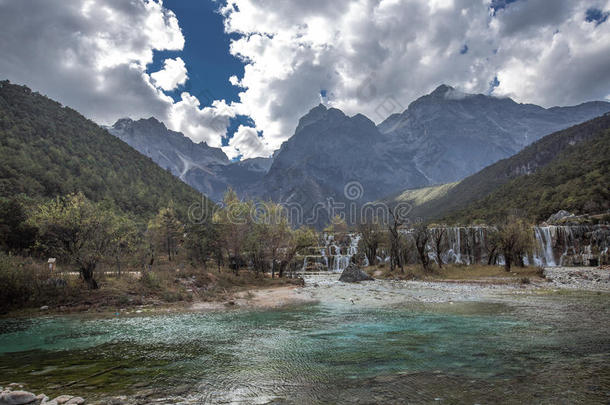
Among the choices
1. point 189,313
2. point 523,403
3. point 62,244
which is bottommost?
point 189,313

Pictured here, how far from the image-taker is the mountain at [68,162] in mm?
69812

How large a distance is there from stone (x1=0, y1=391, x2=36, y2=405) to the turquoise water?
747 millimetres

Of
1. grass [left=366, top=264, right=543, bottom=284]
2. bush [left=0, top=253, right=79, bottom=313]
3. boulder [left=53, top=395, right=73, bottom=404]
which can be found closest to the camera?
boulder [left=53, top=395, right=73, bottom=404]

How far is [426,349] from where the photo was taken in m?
10.4

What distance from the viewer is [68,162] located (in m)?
85.5

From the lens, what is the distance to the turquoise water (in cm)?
686

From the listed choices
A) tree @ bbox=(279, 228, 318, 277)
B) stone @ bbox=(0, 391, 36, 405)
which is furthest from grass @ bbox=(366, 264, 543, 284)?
stone @ bbox=(0, 391, 36, 405)

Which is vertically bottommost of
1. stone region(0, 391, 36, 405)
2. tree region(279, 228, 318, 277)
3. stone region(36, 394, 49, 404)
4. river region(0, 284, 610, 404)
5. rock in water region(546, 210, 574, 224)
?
river region(0, 284, 610, 404)

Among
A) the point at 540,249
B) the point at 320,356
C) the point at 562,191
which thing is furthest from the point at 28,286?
the point at 562,191

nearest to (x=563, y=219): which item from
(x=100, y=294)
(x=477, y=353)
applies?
(x=477, y=353)

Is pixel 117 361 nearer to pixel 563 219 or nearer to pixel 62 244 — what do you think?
pixel 62 244

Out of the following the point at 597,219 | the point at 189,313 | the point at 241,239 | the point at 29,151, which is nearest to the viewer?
the point at 189,313

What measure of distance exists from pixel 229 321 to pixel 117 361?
7.72 meters

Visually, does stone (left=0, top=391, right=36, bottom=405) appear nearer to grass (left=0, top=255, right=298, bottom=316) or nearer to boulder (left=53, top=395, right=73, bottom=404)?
boulder (left=53, top=395, right=73, bottom=404)
